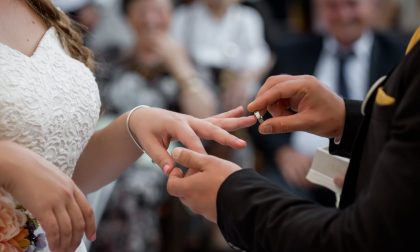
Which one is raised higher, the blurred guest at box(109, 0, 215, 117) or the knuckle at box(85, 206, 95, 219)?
the knuckle at box(85, 206, 95, 219)

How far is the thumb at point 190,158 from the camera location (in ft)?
3.65

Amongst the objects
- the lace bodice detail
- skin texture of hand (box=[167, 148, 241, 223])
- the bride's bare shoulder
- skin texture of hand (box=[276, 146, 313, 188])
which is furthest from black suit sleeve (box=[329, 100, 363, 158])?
skin texture of hand (box=[276, 146, 313, 188])

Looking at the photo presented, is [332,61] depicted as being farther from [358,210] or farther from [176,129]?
[358,210]

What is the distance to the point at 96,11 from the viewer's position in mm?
3723

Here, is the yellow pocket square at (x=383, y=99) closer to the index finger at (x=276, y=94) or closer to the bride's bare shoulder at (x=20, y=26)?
the index finger at (x=276, y=94)

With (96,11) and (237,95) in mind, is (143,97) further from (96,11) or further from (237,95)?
(96,11)

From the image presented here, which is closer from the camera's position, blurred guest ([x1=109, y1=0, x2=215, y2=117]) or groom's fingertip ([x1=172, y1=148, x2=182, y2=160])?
groom's fingertip ([x1=172, y1=148, x2=182, y2=160])

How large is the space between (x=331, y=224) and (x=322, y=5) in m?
2.32

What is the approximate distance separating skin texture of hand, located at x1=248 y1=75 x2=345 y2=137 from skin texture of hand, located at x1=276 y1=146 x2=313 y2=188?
1.62 metres

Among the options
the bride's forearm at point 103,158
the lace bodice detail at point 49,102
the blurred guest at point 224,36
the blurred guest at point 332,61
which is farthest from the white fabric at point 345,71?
the lace bodice detail at point 49,102

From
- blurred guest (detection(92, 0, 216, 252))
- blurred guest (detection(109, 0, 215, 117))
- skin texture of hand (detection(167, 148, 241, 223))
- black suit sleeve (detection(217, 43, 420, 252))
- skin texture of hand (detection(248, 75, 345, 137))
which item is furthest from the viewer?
blurred guest (detection(109, 0, 215, 117))

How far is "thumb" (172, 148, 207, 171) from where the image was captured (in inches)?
43.8

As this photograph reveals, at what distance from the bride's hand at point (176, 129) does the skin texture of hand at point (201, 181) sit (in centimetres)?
9

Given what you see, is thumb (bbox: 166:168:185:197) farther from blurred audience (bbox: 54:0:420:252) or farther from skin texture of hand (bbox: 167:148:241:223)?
blurred audience (bbox: 54:0:420:252)
